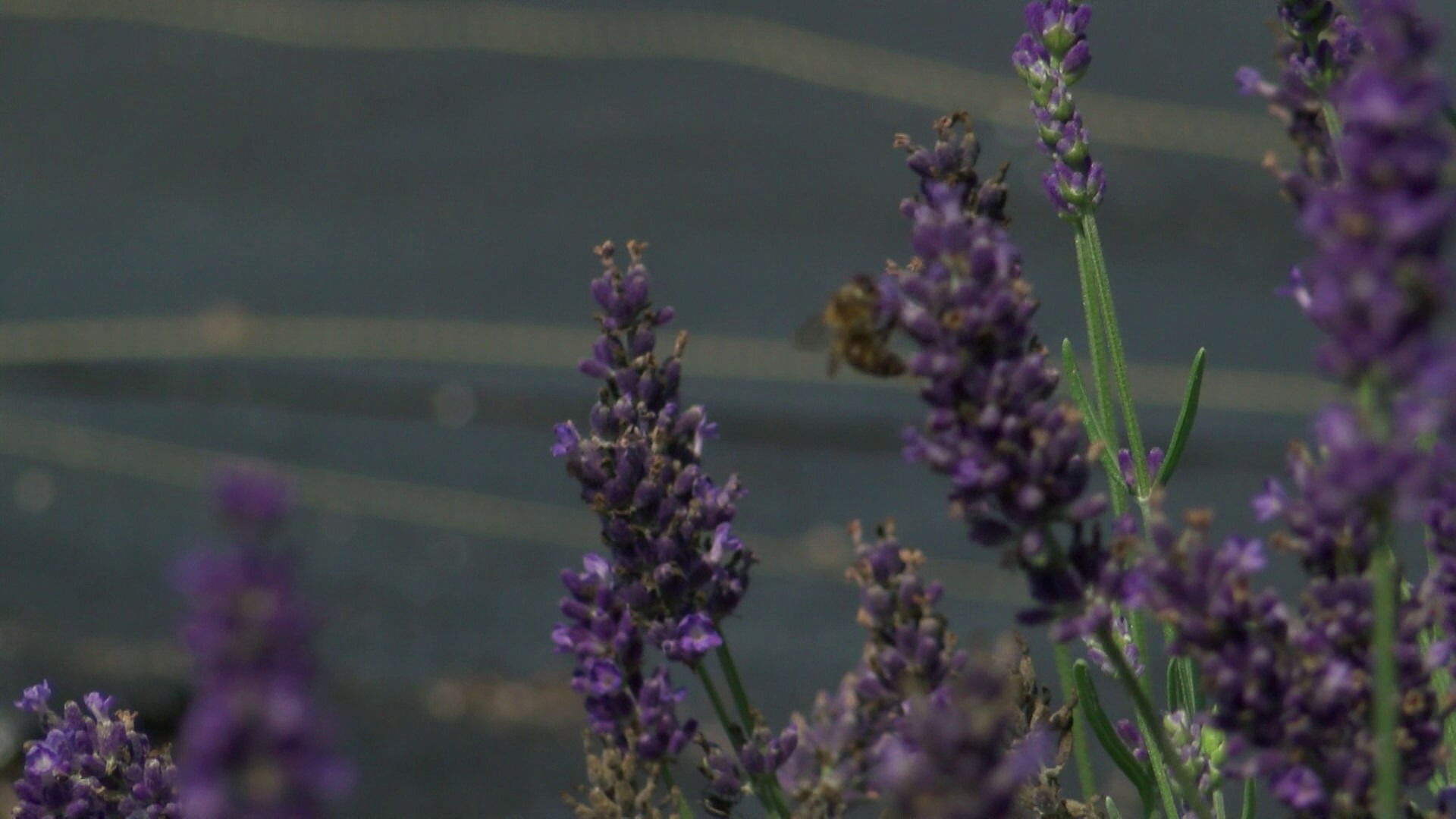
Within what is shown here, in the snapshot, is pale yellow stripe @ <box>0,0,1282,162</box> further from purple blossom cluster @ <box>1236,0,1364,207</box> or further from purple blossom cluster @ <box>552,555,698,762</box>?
purple blossom cluster @ <box>552,555,698,762</box>

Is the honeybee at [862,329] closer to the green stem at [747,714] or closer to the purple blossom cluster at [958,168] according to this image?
the purple blossom cluster at [958,168]

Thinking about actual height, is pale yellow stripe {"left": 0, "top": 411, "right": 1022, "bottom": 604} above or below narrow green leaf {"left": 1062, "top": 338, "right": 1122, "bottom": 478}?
above

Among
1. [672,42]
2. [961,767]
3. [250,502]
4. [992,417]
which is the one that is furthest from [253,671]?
[672,42]

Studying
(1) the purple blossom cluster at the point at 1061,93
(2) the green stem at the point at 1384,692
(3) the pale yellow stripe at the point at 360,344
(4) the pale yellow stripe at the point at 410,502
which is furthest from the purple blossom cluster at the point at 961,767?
(3) the pale yellow stripe at the point at 360,344

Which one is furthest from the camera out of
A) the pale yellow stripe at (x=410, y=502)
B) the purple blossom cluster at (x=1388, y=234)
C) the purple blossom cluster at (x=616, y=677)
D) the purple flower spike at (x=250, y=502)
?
the pale yellow stripe at (x=410, y=502)

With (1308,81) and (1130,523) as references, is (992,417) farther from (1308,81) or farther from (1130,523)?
(1308,81)

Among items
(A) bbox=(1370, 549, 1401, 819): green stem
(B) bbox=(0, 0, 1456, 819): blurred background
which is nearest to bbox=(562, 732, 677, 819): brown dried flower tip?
(A) bbox=(1370, 549, 1401, 819): green stem
